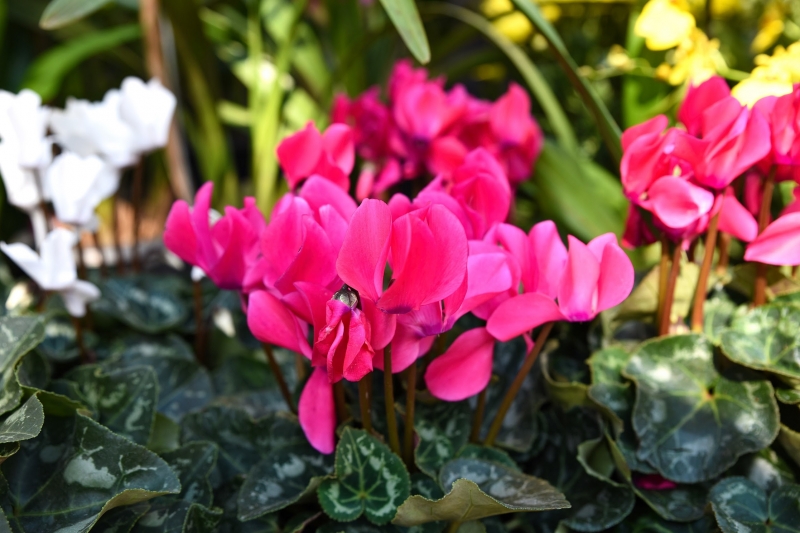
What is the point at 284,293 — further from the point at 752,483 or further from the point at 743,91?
the point at 743,91

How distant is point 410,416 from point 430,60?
891 mm

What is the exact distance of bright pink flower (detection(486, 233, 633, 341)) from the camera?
469 mm

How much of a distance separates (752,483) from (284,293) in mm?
460

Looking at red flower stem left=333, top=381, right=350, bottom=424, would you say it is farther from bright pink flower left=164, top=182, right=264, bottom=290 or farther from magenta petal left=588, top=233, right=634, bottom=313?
magenta petal left=588, top=233, right=634, bottom=313

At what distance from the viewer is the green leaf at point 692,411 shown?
592 mm

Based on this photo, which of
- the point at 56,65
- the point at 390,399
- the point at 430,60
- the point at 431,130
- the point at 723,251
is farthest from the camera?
the point at 430,60

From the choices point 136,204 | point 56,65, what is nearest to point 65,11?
point 136,204

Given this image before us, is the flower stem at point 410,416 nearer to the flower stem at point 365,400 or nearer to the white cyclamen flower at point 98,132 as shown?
the flower stem at point 365,400

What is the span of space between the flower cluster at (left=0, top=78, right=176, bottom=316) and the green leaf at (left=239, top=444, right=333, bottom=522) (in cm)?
31

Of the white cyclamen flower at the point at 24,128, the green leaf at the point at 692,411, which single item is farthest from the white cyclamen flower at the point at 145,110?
the green leaf at the point at 692,411

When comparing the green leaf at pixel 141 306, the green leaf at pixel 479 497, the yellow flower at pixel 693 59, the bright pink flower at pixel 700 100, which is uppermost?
the bright pink flower at pixel 700 100

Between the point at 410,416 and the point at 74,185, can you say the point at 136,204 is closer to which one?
the point at 74,185

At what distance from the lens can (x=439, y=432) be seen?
61 centimetres

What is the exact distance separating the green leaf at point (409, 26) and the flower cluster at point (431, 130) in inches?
4.9
